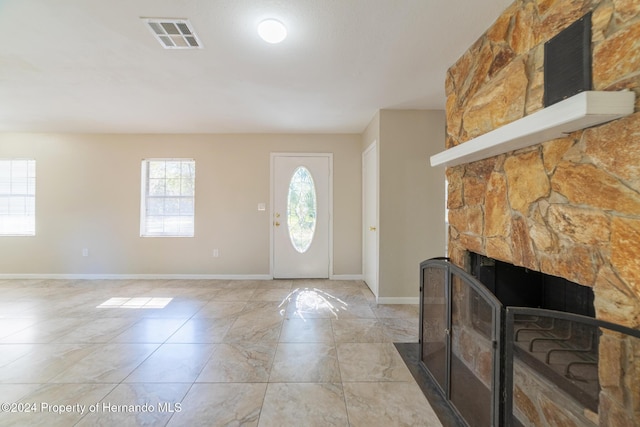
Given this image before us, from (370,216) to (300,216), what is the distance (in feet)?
4.04

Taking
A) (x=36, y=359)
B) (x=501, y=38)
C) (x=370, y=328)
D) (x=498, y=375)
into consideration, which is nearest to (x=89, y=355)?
(x=36, y=359)

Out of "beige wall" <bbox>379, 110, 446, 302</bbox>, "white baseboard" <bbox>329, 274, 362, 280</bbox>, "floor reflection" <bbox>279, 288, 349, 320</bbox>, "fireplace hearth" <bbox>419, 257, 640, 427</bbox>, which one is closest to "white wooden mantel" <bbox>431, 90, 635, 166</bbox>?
"fireplace hearth" <bbox>419, 257, 640, 427</bbox>

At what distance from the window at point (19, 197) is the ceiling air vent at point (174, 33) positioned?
4.50 meters

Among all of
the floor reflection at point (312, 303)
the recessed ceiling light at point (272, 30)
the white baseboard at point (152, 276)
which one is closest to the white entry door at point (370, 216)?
the floor reflection at point (312, 303)

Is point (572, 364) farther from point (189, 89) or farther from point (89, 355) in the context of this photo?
point (189, 89)

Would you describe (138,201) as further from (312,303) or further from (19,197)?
(312,303)

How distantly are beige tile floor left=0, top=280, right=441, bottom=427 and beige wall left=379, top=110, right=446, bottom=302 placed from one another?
774 millimetres

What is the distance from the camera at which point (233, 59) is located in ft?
7.47

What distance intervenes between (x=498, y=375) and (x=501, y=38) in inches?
79.1

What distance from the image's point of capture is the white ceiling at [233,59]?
5.67 feet

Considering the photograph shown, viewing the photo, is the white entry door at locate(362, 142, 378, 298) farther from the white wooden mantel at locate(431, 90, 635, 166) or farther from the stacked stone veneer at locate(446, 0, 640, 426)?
the white wooden mantel at locate(431, 90, 635, 166)

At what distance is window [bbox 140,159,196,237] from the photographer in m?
4.59

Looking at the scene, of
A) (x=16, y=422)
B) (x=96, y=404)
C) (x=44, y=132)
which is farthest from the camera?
(x=44, y=132)

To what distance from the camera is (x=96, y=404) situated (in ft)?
5.49
